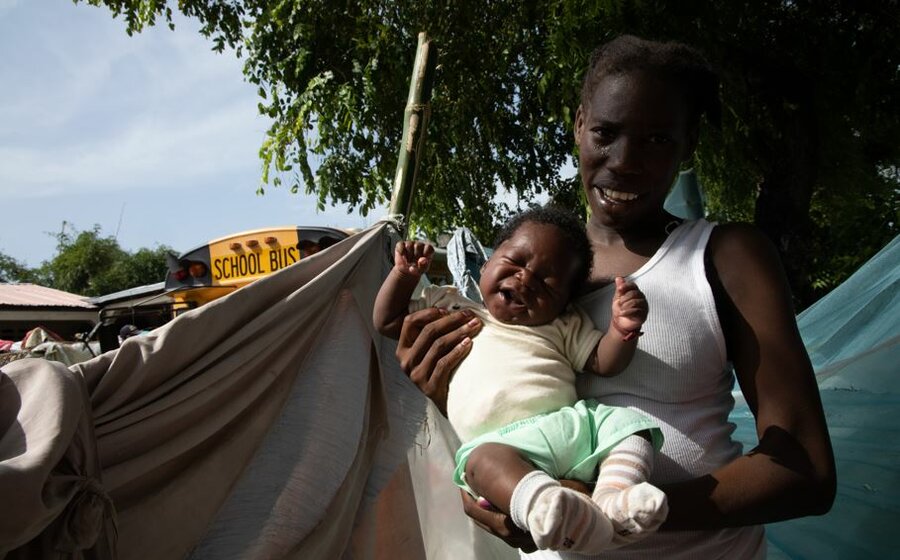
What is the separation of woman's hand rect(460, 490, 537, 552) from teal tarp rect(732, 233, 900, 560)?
1346 mm

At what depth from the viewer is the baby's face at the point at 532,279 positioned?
1.73 meters

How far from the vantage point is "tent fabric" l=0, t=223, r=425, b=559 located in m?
1.59

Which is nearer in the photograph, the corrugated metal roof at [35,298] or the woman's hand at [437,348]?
the woman's hand at [437,348]

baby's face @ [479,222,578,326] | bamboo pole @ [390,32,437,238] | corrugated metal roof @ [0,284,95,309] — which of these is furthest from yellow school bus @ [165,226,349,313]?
corrugated metal roof @ [0,284,95,309]

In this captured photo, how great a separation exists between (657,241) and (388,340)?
1143 millimetres

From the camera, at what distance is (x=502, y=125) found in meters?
8.07

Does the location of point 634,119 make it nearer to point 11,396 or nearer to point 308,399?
point 308,399

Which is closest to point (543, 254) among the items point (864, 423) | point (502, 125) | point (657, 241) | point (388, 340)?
point (657, 241)

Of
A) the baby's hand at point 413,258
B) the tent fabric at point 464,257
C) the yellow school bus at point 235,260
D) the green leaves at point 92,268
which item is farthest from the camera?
the green leaves at point 92,268

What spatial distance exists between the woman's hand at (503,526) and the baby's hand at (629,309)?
16.2 inches

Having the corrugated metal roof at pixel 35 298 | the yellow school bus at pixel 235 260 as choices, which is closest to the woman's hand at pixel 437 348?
the yellow school bus at pixel 235 260

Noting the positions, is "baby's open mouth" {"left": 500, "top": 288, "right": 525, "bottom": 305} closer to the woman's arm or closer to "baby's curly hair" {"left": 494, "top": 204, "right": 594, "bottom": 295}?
"baby's curly hair" {"left": 494, "top": 204, "right": 594, "bottom": 295}

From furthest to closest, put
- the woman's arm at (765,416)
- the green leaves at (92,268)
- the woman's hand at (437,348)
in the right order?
1. the green leaves at (92,268)
2. the woman's hand at (437,348)
3. the woman's arm at (765,416)

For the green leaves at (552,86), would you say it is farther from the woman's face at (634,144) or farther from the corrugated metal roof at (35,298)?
the corrugated metal roof at (35,298)
